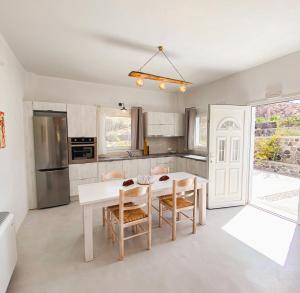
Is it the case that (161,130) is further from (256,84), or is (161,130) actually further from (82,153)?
(256,84)

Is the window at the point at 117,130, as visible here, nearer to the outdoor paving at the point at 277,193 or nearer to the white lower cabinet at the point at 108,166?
the white lower cabinet at the point at 108,166

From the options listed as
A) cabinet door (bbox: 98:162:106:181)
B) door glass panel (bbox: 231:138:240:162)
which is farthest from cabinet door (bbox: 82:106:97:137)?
door glass panel (bbox: 231:138:240:162)

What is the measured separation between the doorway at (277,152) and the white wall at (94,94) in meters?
2.70

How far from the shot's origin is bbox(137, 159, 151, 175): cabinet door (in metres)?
4.62

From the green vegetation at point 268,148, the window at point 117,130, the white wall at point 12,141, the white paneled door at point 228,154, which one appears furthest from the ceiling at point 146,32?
the green vegetation at point 268,148

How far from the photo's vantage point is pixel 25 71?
12.0ft

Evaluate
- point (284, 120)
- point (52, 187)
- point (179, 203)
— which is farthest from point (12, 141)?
point (284, 120)

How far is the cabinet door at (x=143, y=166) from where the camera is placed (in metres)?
4.62

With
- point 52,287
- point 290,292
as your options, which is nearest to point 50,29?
point 52,287

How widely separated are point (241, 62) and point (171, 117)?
2.28 meters

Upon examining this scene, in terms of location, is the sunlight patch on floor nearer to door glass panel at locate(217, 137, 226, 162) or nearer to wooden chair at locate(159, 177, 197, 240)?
wooden chair at locate(159, 177, 197, 240)

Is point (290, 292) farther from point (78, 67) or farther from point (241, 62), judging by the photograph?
point (78, 67)

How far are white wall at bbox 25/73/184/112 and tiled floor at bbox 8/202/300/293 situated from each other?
8.90ft

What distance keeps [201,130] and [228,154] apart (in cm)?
152
